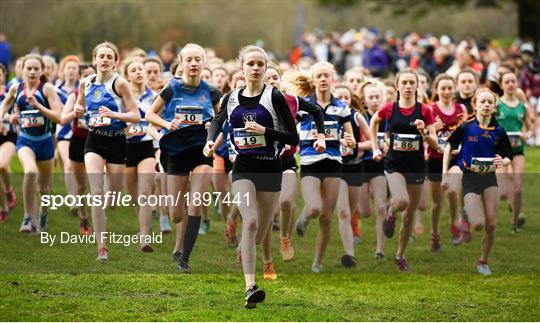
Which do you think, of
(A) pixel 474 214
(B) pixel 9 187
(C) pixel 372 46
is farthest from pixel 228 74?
(C) pixel 372 46

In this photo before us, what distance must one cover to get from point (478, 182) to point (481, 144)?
1.50ft

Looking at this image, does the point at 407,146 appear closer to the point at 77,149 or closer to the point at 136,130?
the point at 136,130

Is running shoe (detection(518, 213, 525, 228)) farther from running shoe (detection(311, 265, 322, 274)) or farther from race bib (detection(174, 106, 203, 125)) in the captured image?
race bib (detection(174, 106, 203, 125))

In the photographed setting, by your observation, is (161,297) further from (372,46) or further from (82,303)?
(372,46)

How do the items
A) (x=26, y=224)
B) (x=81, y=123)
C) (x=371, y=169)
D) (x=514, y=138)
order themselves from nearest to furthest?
(x=26, y=224)
(x=81, y=123)
(x=371, y=169)
(x=514, y=138)

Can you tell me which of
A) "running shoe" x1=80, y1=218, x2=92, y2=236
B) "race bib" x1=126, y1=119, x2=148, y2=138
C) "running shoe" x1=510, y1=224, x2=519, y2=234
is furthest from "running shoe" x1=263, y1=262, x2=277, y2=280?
"running shoe" x1=510, y1=224, x2=519, y2=234

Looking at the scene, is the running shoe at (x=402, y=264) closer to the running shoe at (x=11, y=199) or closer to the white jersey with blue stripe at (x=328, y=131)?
the white jersey with blue stripe at (x=328, y=131)

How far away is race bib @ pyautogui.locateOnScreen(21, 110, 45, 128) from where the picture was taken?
13430mm

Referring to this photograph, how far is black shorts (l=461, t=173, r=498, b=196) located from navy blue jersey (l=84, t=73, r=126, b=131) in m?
3.93

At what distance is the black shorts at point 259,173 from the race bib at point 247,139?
Answer: 0.12 metres

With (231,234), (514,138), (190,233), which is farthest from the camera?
(514,138)

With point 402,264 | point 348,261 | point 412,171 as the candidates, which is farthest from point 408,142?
point 348,261

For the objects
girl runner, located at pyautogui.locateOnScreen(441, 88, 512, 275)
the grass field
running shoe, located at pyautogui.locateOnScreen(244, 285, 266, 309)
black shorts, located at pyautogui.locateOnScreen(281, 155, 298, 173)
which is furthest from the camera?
black shorts, located at pyautogui.locateOnScreen(281, 155, 298, 173)

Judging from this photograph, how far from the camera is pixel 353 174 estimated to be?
13.6m
